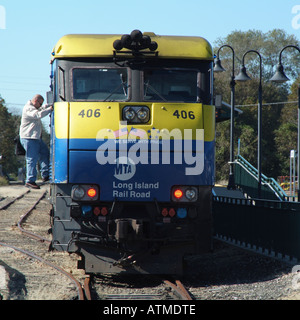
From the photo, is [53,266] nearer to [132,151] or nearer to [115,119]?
[132,151]

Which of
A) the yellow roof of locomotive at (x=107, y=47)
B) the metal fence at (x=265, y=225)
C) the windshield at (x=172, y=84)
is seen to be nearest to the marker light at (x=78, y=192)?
the windshield at (x=172, y=84)

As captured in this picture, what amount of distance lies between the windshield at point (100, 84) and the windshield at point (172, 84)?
38cm

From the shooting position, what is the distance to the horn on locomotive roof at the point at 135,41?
10.5 metres

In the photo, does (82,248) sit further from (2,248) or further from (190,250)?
(2,248)

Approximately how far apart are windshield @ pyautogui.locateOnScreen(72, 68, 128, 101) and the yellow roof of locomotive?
254mm

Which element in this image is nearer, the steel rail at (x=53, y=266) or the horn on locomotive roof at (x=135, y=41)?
the steel rail at (x=53, y=266)

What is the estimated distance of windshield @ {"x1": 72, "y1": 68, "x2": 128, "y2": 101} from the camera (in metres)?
10.5

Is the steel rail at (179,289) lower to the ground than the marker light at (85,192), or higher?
lower

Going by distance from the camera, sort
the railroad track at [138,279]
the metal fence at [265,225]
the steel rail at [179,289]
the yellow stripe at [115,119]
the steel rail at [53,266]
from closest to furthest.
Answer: the steel rail at [179,289], the steel rail at [53,266], the railroad track at [138,279], the yellow stripe at [115,119], the metal fence at [265,225]

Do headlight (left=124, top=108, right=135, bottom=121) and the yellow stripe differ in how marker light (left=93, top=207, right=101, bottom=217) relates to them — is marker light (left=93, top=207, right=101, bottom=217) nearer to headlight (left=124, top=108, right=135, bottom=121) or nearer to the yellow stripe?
the yellow stripe

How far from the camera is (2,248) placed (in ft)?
48.0

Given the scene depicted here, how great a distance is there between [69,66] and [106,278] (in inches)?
141

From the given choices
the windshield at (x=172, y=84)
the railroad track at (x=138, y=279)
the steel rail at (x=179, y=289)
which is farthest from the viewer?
the windshield at (x=172, y=84)

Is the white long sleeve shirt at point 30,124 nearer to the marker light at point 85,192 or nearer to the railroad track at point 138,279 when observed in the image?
the railroad track at point 138,279
